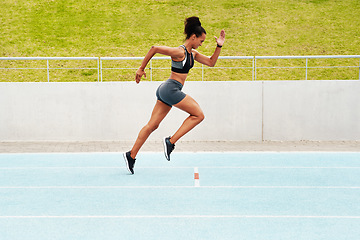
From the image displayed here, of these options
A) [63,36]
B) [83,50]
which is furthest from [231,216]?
[63,36]

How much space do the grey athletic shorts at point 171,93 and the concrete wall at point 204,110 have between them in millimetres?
4859

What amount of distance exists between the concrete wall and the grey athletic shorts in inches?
191

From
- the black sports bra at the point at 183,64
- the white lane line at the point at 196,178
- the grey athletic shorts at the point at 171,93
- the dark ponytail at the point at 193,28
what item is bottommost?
the white lane line at the point at 196,178

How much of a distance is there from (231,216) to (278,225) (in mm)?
522

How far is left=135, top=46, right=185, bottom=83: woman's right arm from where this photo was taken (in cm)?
623

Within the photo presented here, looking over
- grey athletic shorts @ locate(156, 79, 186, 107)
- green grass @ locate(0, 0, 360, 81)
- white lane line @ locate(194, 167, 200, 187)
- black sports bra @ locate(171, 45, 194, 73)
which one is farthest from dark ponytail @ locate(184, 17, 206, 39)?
green grass @ locate(0, 0, 360, 81)

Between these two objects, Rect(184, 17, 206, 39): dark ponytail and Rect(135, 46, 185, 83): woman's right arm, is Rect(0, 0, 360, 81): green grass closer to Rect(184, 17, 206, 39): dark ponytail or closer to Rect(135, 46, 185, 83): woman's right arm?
Rect(184, 17, 206, 39): dark ponytail

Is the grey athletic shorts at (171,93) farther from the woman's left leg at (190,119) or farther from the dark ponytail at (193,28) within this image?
the dark ponytail at (193,28)

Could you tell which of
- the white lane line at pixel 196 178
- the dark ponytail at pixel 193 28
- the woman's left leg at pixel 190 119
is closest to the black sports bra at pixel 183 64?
the dark ponytail at pixel 193 28

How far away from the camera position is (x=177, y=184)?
6.64 m

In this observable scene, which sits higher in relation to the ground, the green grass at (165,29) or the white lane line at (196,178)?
the green grass at (165,29)

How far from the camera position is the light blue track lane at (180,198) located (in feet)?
14.9

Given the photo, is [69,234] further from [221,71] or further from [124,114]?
[221,71]

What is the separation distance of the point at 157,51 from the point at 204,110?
5499 mm
